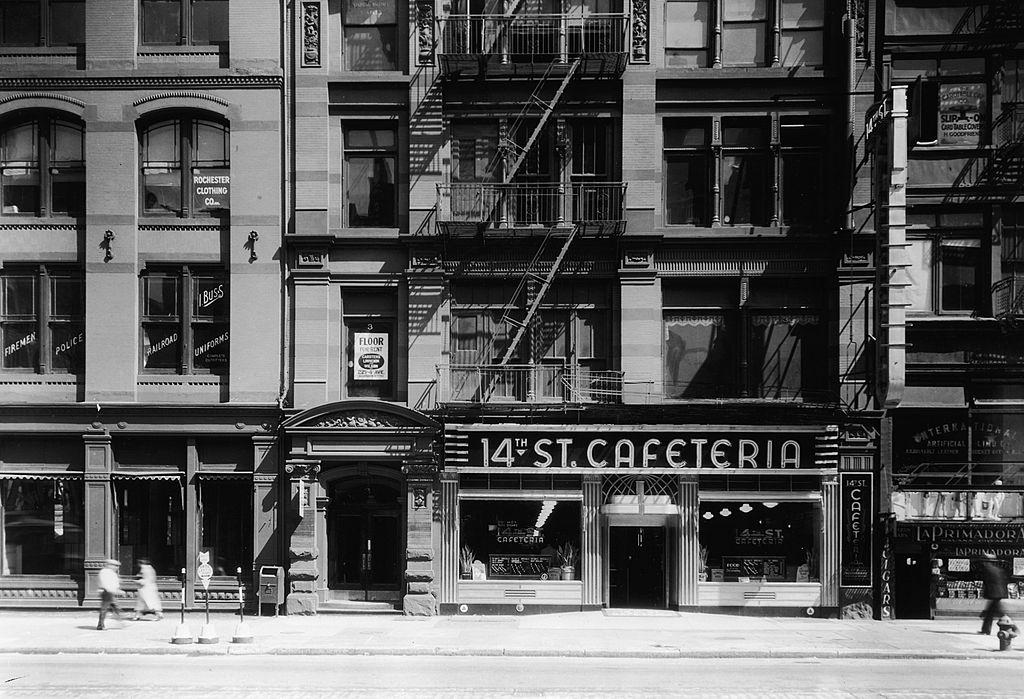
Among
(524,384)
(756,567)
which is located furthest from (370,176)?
(756,567)

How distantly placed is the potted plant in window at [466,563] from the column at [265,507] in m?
4.69

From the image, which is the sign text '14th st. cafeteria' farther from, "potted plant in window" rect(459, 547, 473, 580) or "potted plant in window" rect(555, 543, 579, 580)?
"potted plant in window" rect(459, 547, 473, 580)

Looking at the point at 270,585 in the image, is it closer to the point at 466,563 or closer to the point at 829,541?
the point at 466,563

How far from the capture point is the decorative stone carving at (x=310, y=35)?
21656 mm

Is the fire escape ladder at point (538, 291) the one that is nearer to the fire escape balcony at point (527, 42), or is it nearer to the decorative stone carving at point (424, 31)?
the fire escape balcony at point (527, 42)

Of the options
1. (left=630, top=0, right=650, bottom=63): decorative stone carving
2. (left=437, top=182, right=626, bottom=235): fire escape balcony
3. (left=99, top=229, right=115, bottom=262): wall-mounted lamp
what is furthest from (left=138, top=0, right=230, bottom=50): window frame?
(left=630, top=0, right=650, bottom=63): decorative stone carving

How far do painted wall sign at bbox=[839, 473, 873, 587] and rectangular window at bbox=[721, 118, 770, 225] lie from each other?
7.12 m

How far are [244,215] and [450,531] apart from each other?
9866 millimetres

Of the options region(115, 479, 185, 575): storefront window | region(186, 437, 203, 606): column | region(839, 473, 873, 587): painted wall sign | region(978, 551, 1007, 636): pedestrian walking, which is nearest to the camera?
region(978, 551, 1007, 636): pedestrian walking

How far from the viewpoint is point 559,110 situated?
2175 centimetres

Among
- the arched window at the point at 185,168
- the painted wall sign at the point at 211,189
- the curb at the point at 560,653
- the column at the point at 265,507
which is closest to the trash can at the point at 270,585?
the column at the point at 265,507

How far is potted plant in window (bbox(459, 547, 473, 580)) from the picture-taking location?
69.3 feet

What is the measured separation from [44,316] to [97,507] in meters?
5.29

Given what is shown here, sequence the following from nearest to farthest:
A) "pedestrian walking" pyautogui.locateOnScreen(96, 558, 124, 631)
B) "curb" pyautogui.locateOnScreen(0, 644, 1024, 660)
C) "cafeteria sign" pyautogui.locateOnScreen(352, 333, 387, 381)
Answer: "curb" pyautogui.locateOnScreen(0, 644, 1024, 660) < "pedestrian walking" pyautogui.locateOnScreen(96, 558, 124, 631) < "cafeteria sign" pyautogui.locateOnScreen(352, 333, 387, 381)
